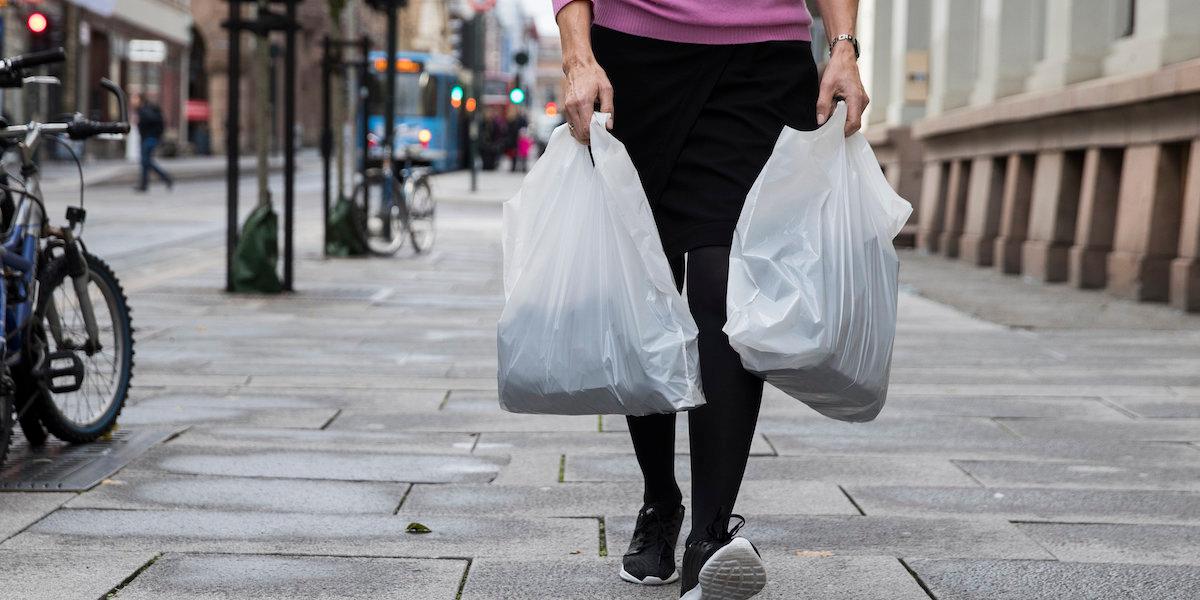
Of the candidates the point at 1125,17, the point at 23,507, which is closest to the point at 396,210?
the point at 1125,17

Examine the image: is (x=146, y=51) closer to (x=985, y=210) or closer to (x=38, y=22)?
(x=38, y=22)

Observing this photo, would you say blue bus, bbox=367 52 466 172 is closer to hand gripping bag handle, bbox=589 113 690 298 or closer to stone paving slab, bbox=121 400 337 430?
stone paving slab, bbox=121 400 337 430

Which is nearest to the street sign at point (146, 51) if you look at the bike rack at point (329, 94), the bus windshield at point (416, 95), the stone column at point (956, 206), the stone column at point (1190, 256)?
the bus windshield at point (416, 95)

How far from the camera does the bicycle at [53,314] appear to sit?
471cm

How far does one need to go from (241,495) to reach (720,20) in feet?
6.37

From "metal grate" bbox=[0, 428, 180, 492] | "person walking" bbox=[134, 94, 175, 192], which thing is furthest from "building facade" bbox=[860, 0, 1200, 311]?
"person walking" bbox=[134, 94, 175, 192]

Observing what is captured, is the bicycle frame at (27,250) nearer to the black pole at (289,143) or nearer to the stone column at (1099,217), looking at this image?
the black pole at (289,143)

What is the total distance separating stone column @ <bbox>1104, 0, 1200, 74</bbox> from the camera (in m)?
10.8

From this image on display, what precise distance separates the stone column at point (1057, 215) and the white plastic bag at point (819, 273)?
385 inches

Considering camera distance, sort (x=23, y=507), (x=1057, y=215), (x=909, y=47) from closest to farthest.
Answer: (x=23, y=507) → (x=1057, y=215) → (x=909, y=47)

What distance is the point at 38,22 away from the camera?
22.2 m

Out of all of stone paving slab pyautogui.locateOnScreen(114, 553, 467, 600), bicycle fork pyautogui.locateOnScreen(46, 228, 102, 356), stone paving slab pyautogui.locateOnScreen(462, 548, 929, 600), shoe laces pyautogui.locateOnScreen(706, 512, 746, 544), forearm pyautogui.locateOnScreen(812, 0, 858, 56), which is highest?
forearm pyautogui.locateOnScreen(812, 0, 858, 56)

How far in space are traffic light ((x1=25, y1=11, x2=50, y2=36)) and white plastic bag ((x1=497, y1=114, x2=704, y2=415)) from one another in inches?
796

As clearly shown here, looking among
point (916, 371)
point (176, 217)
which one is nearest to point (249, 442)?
point (916, 371)
